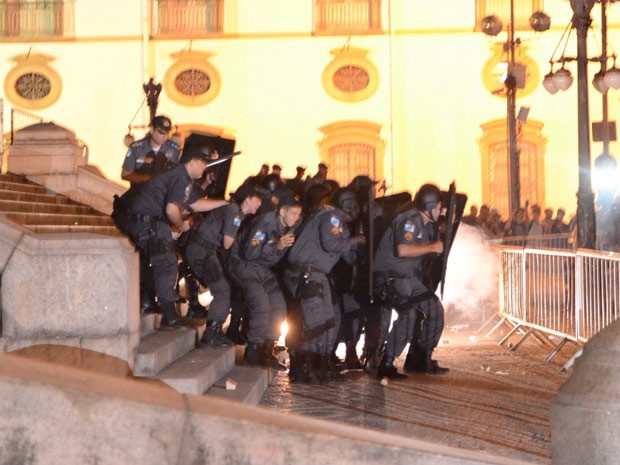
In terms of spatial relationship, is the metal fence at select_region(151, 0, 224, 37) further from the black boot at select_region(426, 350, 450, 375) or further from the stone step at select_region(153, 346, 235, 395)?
the stone step at select_region(153, 346, 235, 395)

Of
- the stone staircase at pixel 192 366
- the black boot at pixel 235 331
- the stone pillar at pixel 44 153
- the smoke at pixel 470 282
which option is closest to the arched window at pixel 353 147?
the stone pillar at pixel 44 153

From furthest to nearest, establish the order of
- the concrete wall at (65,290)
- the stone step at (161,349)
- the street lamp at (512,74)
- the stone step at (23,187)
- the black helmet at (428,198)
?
1. the street lamp at (512,74)
2. the stone step at (23,187)
3. the black helmet at (428,198)
4. the stone step at (161,349)
5. the concrete wall at (65,290)

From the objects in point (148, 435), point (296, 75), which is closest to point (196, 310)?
point (148, 435)

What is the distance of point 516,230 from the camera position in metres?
23.5

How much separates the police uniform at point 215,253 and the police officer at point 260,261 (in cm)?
15

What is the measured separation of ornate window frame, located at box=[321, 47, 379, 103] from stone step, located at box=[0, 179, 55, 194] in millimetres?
16510

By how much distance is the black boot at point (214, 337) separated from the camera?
963cm

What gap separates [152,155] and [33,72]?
77.6 feet

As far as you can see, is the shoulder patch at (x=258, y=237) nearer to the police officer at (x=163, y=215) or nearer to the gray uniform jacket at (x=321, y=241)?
the gray uniform jacket at (x=321, y=241)

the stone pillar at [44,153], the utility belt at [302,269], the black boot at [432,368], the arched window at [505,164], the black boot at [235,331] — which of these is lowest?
the black boot at [432,368]

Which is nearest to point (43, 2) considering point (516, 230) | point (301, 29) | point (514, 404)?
point (301, 29)

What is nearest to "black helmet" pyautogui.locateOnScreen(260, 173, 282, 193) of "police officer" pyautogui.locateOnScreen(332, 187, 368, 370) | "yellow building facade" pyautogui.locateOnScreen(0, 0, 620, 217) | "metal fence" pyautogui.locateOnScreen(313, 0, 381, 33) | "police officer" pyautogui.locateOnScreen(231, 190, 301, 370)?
"police officer" pyautogui.locateOnScreen(332, 187, 368, 370)

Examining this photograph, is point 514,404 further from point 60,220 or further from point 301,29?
point 301,29

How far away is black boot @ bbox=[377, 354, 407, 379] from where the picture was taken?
1047cm
